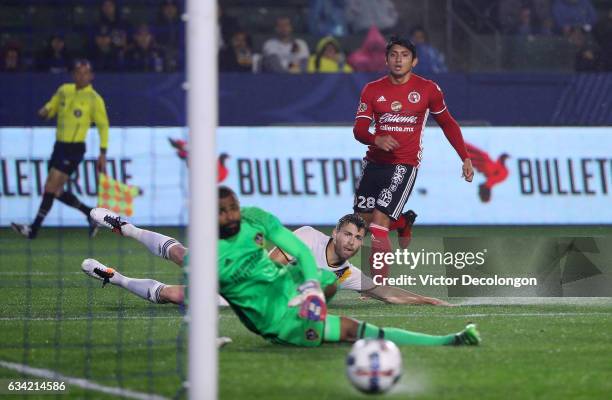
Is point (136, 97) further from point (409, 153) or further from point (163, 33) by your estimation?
point (409, 153)

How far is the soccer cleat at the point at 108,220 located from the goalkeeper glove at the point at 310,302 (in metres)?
3.44

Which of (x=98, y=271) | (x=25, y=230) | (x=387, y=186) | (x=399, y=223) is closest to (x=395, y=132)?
(x=387, y=186)

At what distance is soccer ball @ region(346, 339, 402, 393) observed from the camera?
6.50 metres

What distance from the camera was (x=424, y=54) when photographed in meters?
19.0

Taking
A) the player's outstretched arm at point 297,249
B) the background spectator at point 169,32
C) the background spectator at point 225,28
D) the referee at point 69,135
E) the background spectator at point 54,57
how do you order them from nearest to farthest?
1. the player's outstretched arm at point 297,249
2. the referee at point 69,135
3. the background spectator at point 54,57
4. the background spectator at point 169,32
5. the background spectator at point 225,28

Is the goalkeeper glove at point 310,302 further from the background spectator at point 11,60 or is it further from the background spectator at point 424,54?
the background spectator at point 11,60

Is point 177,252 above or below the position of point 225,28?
below

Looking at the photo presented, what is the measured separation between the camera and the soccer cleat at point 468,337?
313 inches

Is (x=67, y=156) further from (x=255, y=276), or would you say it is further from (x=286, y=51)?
(x=255, y=276)

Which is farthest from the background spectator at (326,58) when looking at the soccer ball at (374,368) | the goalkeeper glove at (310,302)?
the soccer ball at (374,368)

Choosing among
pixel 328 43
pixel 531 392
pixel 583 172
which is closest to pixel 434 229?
pixel 583 172

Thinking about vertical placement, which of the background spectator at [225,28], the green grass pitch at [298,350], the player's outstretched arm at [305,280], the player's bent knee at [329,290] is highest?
the background spectator at [225,28]

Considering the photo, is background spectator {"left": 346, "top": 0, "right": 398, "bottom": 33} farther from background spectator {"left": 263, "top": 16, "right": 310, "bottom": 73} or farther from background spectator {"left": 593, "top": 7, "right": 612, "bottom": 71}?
background spectator {"left": 593, "top": 7, "right": 612, "bottom": 71}

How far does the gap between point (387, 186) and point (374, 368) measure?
4.43m
